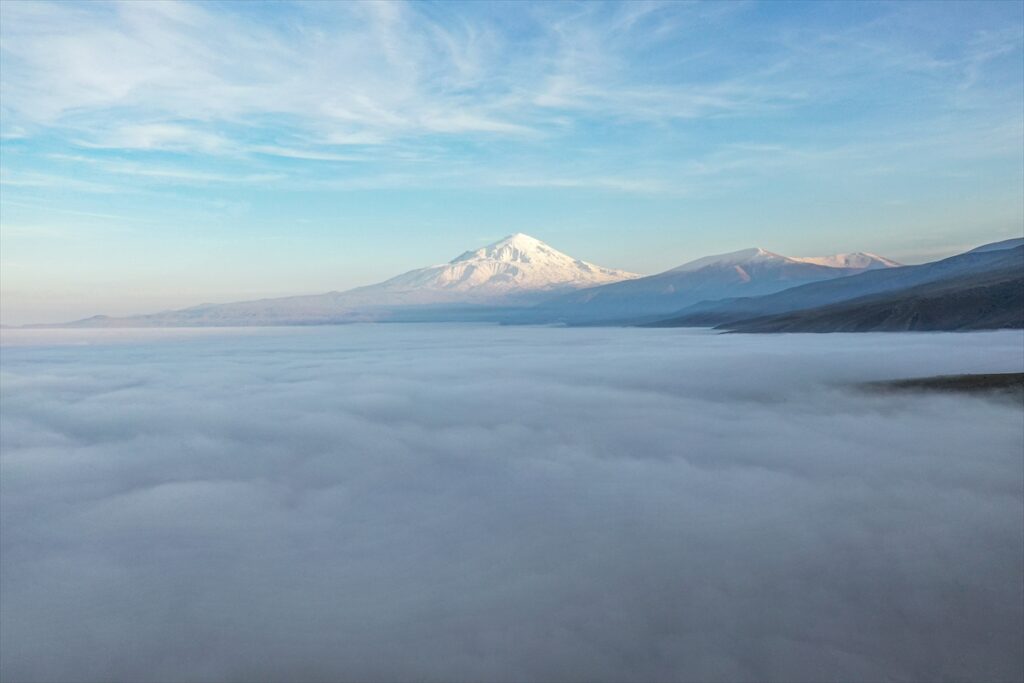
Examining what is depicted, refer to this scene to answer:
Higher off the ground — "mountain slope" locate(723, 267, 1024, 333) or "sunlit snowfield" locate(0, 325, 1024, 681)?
"mountain slope" locate(723, 267, 1024, 333)

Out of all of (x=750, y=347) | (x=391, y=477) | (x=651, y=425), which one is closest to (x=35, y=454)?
(x=391, y=477)

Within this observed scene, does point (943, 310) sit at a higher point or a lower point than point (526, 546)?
higher

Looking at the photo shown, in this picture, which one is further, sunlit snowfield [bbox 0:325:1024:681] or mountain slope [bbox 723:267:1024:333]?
mountain slope [bbox 723:267:1024:333]

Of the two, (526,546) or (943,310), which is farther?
(943,310)

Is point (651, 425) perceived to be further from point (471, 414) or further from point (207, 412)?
point (207, 412)

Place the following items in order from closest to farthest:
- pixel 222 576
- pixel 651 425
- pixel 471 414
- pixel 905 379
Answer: pixel 222 576 < pixel 651 425 < pixel 471 414 < pixel 905 379
